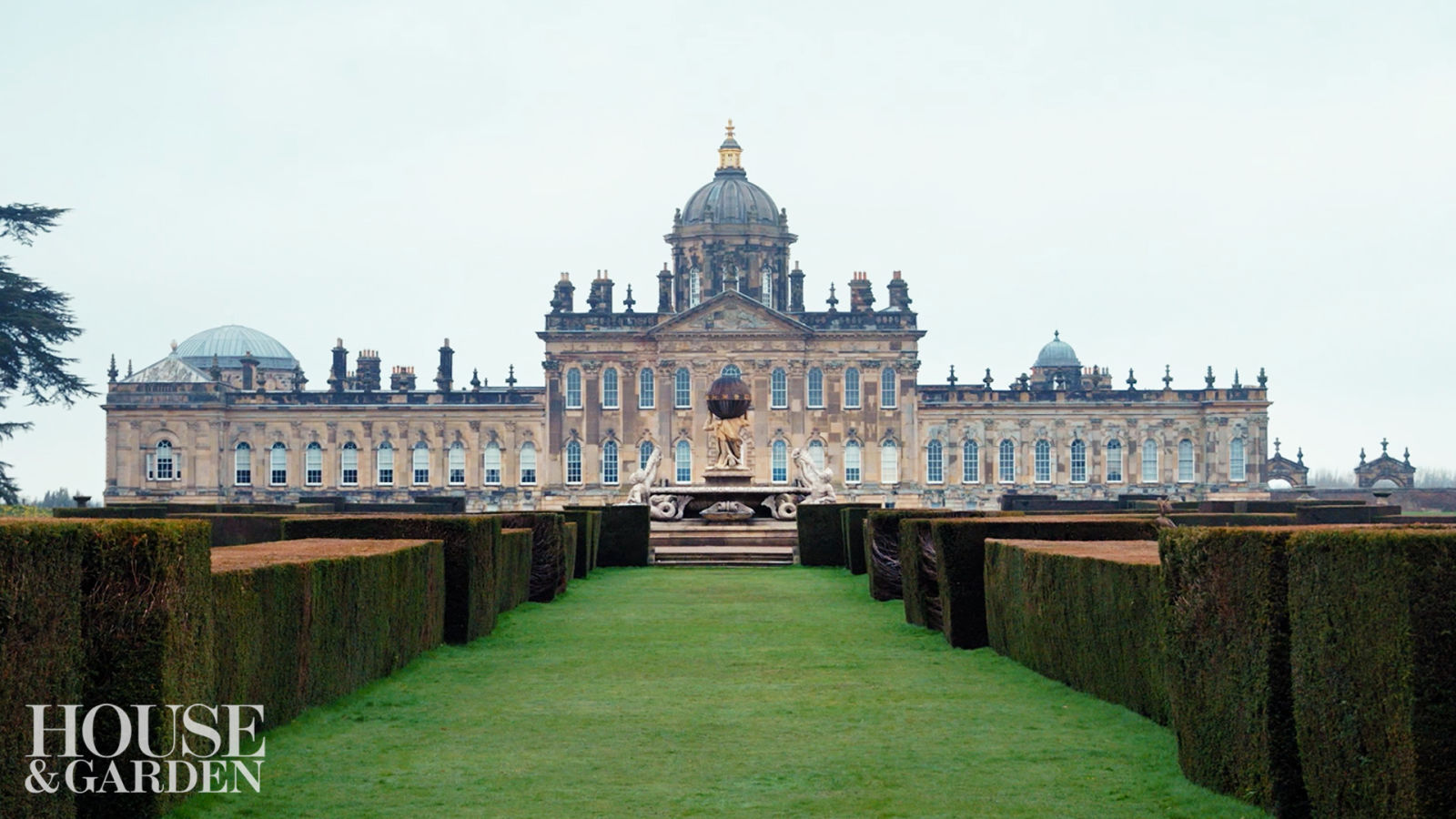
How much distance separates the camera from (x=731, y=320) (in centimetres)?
7338

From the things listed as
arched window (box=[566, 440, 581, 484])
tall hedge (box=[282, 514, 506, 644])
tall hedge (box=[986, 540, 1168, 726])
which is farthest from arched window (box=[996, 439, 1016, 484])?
tall hedge (box=[986, 540, 1168, 726])

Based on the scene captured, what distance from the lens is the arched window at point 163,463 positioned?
245 feet

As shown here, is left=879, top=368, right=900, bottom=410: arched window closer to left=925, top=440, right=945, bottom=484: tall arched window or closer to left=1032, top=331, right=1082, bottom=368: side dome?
left=925, top=440, right=945, bottom=484: tall arched window

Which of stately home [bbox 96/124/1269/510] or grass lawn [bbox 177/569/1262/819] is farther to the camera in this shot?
stately home [bbox 96/124/1269/510]

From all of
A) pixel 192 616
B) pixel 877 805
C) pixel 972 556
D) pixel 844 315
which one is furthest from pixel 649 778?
→ pixel 844 315

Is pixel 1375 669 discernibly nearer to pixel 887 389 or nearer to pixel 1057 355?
pixel 887 389

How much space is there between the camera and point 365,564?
11.9m

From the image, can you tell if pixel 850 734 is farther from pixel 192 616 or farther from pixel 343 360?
pixel 343 360

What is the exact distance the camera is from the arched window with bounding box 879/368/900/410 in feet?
241

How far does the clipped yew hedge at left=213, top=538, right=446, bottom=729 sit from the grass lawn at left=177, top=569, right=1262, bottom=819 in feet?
0.78

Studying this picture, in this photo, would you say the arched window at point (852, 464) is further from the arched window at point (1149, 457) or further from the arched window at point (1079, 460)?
the arched window at point (1149, 457)

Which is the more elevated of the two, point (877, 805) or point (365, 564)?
point (365, 564)

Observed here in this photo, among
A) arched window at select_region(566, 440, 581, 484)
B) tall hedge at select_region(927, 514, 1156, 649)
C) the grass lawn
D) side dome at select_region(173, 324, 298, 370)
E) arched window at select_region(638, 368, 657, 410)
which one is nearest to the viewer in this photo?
the grass lawn

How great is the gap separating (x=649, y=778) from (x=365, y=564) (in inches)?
155
